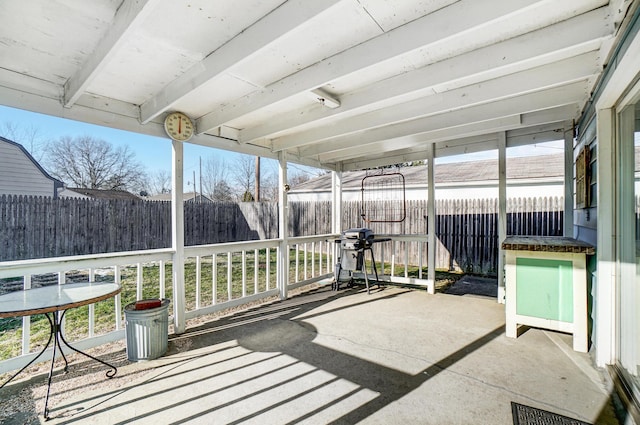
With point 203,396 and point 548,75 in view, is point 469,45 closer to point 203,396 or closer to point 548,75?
point 548,75

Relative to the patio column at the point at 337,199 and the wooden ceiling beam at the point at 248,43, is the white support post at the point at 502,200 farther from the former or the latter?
the wooden ceiling beam at the point at 248,43

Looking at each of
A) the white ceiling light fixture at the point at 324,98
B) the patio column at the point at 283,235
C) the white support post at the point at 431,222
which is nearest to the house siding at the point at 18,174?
the patio column at the point at 283,235

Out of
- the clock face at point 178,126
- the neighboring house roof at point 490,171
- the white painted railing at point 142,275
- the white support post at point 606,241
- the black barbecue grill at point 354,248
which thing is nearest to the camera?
the white support post at point 606,241

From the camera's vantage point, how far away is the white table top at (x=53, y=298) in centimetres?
201

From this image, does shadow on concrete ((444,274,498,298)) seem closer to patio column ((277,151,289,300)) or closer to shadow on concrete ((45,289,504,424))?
shadow on concrete ((45,289,504,424))

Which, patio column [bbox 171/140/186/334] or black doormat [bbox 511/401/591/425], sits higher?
patio column [bbox 171/140/186/334]

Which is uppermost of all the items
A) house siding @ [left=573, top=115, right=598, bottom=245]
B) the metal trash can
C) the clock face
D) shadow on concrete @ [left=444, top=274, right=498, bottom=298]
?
the clock face

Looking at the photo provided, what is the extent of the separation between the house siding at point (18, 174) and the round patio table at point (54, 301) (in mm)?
10558

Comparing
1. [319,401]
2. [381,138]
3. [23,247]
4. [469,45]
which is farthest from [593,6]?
[23,247]

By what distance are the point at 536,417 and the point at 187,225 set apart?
413 inches

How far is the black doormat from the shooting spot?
1883 millimetres

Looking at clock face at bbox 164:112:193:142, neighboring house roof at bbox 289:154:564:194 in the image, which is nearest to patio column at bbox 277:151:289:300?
clock face at bbox 164:112:193:142

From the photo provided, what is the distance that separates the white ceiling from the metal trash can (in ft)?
6.55

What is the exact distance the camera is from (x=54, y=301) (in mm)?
2189
